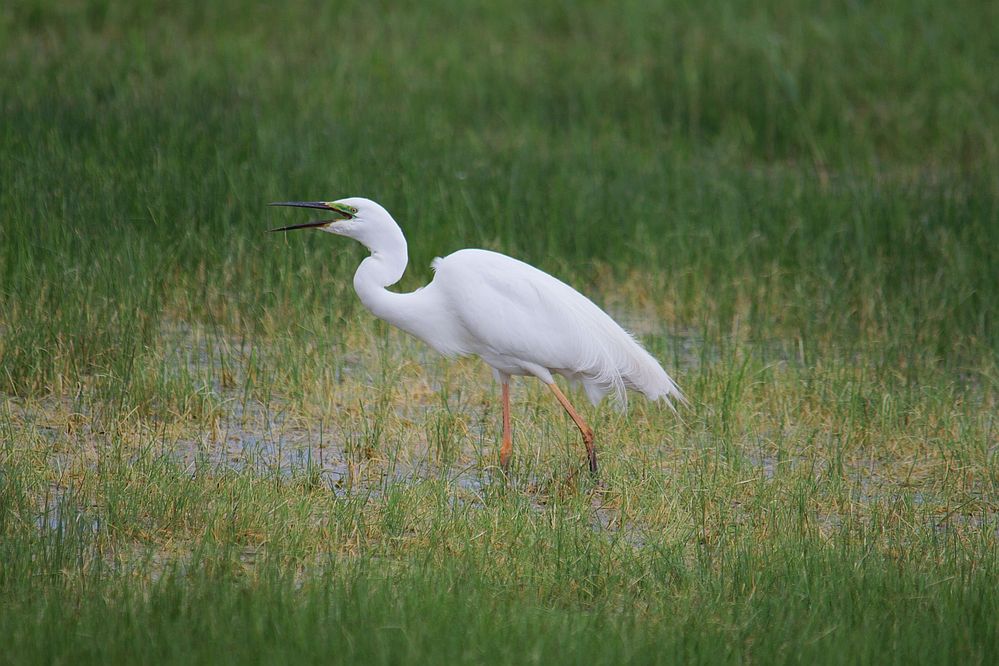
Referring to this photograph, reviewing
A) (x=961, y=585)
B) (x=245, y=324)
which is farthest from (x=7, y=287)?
(x=961, y=585)

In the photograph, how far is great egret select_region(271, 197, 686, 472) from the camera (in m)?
5.17

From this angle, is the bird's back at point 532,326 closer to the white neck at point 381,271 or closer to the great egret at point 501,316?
the great egret at point 501,316

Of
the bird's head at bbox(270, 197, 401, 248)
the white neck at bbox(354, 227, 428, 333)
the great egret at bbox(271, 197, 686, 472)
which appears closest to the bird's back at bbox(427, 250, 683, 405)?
the great egret at bbox(271, 197, 686, 472)

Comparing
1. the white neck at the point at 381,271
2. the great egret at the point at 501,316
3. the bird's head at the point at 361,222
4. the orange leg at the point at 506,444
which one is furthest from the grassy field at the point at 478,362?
the bird's head at the point at 361,222

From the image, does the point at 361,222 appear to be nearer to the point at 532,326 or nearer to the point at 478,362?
the point at 532,326

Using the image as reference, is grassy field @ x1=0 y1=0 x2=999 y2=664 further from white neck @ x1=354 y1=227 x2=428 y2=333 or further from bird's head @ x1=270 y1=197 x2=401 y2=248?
bird's head @ x1=270 y1=197 x2=401 y2=248

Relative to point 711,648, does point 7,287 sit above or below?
above

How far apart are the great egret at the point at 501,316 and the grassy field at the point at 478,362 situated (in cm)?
34

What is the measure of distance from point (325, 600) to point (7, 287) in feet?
10.5

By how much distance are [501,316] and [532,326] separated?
0.45ft

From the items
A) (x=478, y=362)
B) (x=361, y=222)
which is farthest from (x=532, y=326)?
(x=478, y=362)

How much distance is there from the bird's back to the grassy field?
1.15 feet

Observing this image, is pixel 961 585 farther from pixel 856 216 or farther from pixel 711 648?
pixel 856 216

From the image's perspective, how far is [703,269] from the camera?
774 cm
